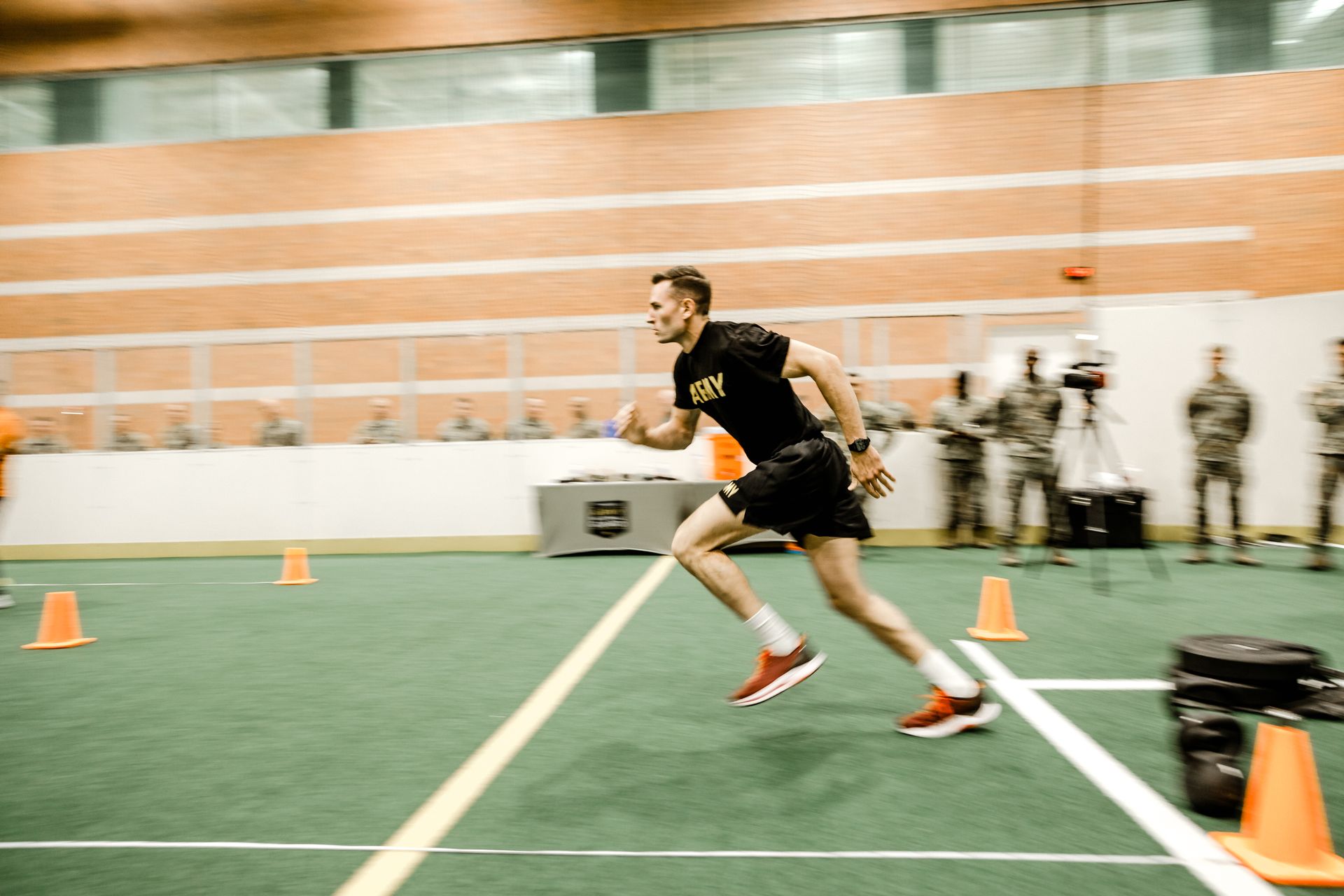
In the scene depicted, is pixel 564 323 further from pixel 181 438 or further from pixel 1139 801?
pixel 1139 801

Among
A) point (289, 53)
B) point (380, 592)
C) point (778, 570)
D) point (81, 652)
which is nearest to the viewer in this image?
point (81, 652)

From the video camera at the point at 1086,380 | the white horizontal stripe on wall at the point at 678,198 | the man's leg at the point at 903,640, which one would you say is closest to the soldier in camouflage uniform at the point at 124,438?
the white horizontal stripe on wall at the point at 678,198

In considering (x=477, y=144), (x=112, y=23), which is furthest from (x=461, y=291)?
(x=112, y=23)

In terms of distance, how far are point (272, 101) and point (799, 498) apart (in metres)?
15.7

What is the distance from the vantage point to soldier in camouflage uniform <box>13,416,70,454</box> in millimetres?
12289

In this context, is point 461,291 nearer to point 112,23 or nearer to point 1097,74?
point 112,23

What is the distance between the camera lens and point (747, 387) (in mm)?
3643

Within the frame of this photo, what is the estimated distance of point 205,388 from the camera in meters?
Answer: 13.2

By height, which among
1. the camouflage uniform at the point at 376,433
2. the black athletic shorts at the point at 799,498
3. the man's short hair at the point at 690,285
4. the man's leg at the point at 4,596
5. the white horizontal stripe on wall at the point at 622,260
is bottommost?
the man's leg at the point at 4,596

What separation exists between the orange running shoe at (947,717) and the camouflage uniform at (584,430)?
28.5ft

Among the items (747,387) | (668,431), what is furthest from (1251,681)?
(668,431)

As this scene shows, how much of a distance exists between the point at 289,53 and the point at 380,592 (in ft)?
38.1

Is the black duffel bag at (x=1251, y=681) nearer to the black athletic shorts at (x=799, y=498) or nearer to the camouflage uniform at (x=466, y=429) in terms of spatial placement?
the black athletic shorts at (x=799, y=498)

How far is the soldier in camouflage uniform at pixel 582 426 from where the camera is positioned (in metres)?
12.0
